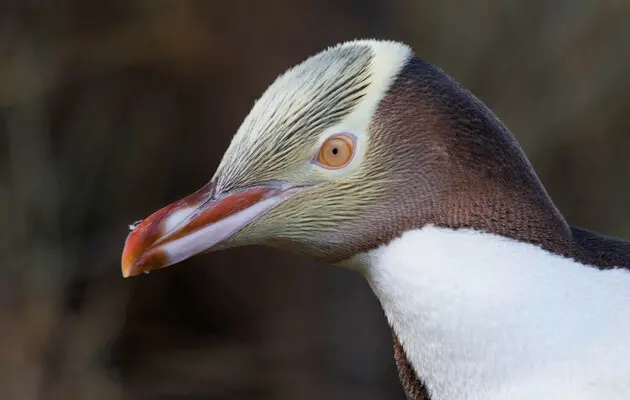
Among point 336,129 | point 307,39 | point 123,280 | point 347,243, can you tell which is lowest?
point 123,280

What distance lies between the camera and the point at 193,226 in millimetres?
1605

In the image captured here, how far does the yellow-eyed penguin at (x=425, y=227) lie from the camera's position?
1.47m

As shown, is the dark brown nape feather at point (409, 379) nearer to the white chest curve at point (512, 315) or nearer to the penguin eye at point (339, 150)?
the white chest curve at point (512, 315)

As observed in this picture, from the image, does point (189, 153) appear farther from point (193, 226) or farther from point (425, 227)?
point (425, 227)

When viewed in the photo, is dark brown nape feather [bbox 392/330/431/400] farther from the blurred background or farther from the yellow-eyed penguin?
the blurred background

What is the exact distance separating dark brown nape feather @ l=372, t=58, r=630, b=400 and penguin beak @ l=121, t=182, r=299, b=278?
19 cm

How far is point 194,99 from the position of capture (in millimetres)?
4488

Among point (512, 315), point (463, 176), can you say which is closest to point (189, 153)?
point (463, 176)

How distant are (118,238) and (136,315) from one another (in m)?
0.48

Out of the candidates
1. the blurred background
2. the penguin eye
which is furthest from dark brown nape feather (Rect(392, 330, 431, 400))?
the blurred background

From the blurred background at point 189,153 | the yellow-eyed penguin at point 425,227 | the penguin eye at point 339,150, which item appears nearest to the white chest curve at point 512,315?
the yellow-eyed penguin at point 425,227

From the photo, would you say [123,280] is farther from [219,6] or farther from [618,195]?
[618,195]

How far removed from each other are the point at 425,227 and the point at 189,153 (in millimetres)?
3112

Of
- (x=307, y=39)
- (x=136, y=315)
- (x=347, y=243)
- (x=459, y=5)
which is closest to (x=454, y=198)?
(x=347, y=243)
